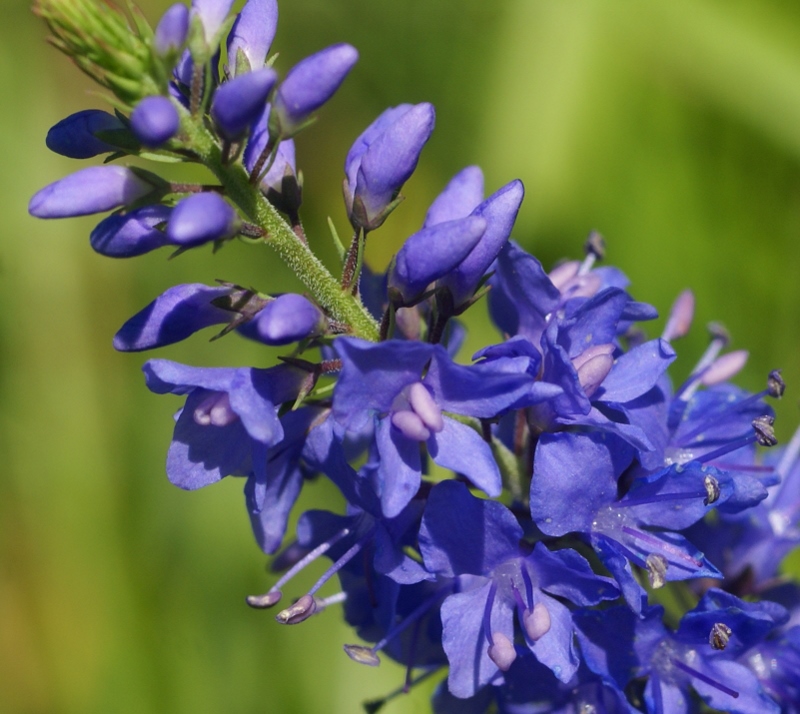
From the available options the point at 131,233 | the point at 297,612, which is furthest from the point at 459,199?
the point at 297,612

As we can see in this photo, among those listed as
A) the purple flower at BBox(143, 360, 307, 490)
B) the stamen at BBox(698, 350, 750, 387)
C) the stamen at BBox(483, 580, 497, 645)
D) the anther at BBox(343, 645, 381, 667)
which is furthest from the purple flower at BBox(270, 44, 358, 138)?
the stamen at BBox(698, 350, 750, 387)

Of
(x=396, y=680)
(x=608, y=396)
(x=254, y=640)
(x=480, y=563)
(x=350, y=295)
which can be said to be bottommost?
(x=396, y=680)

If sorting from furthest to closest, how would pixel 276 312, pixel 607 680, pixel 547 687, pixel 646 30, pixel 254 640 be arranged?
pixel 646 30
pixel 254 640
pixel 547 687
pixel 607 680
pixel 276 312

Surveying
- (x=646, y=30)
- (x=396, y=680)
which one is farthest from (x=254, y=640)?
(x=646, y=30)

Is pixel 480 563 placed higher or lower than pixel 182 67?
lower

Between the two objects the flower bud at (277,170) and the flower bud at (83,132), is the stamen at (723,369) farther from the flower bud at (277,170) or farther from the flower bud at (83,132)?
the flower bud at (83,132)

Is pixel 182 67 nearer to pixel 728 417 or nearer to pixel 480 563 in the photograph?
pixel 480 563

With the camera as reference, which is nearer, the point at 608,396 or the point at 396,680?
the point at 608,396
